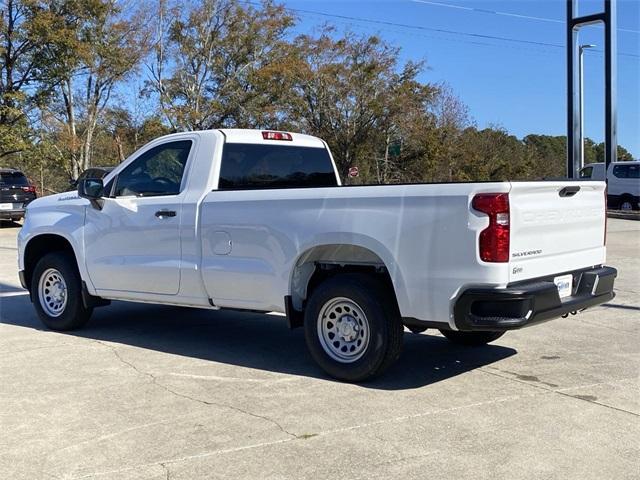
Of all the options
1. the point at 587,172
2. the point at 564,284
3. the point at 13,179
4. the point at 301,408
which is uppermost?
the point at 587,172

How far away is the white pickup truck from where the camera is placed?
4801 millimetres

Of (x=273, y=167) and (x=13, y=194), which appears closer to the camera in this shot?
(x=273, y=167)

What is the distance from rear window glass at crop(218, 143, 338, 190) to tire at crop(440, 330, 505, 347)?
2.01 meters

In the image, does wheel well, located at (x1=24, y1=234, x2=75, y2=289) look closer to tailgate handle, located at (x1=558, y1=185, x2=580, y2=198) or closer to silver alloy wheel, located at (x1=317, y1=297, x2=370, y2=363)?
silver alloy wheel, located at (x1=317, y1=297, x2=370, y2=363)

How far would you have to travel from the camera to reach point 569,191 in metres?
5.29

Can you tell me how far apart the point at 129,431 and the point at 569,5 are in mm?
24685

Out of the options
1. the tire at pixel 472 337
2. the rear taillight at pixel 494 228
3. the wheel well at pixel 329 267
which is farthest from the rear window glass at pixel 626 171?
the rear taillight at pixel 494 228

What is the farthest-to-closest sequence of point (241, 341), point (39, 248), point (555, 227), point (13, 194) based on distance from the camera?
point (13, 194)
point (39, 248)
point (241, 341)
point (555, 227)

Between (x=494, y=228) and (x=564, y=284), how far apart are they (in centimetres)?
101

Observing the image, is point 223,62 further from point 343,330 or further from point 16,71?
point 343,330

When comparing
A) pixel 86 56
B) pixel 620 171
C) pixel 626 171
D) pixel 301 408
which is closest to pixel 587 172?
pixel 620 171

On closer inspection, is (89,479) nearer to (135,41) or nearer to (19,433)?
(19,433)

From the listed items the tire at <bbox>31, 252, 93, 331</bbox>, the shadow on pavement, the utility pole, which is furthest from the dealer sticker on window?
the utility pole

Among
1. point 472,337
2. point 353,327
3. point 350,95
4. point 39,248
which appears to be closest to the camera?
point 353,327
